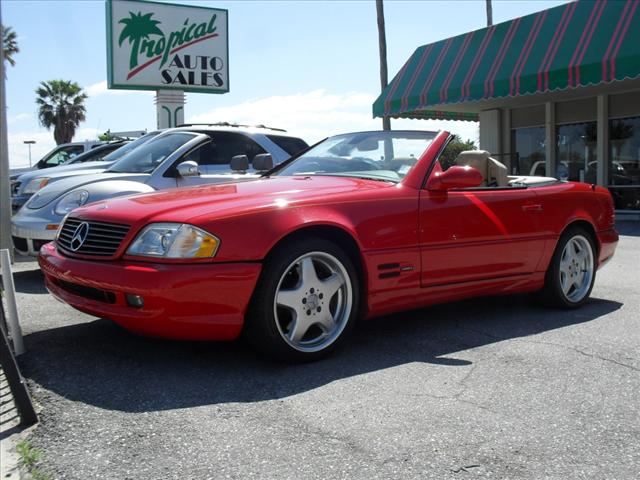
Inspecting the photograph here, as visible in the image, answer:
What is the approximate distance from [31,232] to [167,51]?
1638 centimetres

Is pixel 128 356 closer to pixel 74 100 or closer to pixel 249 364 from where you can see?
pixel 249 364

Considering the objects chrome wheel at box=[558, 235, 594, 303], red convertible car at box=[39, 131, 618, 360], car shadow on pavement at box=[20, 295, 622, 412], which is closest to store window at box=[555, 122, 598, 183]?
chrome wheel at box=[558, 235, 594, 303]

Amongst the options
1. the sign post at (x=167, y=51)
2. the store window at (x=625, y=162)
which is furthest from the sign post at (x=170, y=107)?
the store window at (x=625, y=162)

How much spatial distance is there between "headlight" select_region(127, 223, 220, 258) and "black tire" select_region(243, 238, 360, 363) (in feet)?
1.11

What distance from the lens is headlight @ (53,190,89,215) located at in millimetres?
6375

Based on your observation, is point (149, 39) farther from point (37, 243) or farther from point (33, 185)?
point (37, 243)

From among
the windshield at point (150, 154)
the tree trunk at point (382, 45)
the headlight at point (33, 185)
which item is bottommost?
the headlight at point (33, 185)

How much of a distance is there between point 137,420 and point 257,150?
546 centimetres

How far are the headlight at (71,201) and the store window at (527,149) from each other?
13840 mm

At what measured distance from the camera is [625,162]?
1576cm

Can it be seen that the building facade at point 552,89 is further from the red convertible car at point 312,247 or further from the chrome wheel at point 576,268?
the red convertible car at point 312,247

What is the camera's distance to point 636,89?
600 inches

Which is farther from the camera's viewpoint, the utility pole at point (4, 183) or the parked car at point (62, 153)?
the parked car at point (62, 153)

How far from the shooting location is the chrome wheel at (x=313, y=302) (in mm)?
3711
